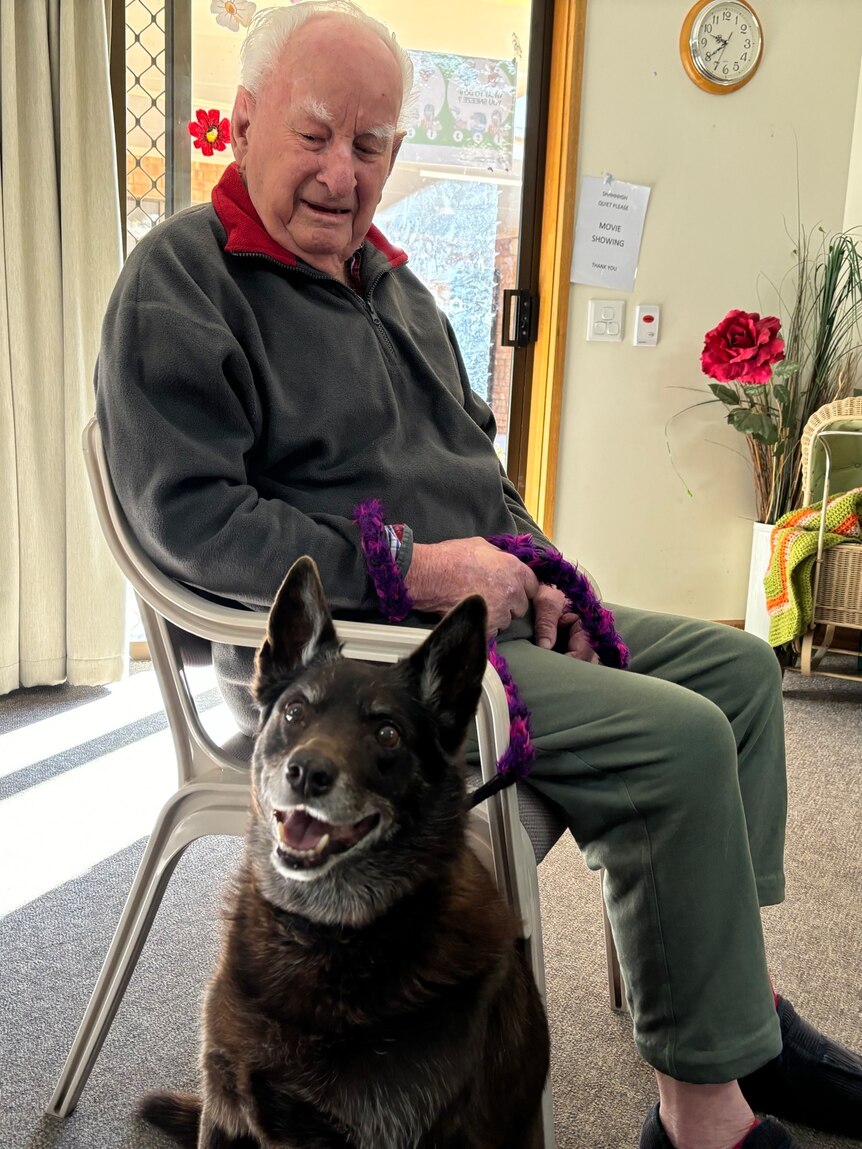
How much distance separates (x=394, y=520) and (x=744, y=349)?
2.60m

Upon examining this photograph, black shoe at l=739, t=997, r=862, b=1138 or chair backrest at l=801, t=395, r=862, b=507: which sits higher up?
chair backrest at l=801, t=395, r=862, b=507

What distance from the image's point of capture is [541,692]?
112cm

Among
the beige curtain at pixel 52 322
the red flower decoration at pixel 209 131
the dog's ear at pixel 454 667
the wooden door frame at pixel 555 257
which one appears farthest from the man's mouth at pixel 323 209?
the wooden door frame at pixel 555 257

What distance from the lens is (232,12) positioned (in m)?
3.06

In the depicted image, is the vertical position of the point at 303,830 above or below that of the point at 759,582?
above

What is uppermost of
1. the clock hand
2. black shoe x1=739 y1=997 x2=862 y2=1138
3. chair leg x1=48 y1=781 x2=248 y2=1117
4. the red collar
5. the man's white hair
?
the clock hand

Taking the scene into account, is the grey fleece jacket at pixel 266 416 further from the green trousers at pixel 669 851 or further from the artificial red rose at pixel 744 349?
the artificial red rose at pixel 744 349

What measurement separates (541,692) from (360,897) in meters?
0.35

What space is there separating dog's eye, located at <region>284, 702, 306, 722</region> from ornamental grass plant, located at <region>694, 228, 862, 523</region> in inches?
118

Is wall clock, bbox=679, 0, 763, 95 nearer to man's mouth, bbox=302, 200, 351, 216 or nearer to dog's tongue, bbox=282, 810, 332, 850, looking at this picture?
man's mouth, bbox=302, 200, 351, 216

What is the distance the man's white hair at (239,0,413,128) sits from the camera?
1310 millimetres

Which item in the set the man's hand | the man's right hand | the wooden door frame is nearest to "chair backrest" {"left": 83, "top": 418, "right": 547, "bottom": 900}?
the man's right hand

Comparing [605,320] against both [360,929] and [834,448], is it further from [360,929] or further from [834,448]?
[360,929]

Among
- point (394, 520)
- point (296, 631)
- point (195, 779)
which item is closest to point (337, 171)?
point (394, 520)
